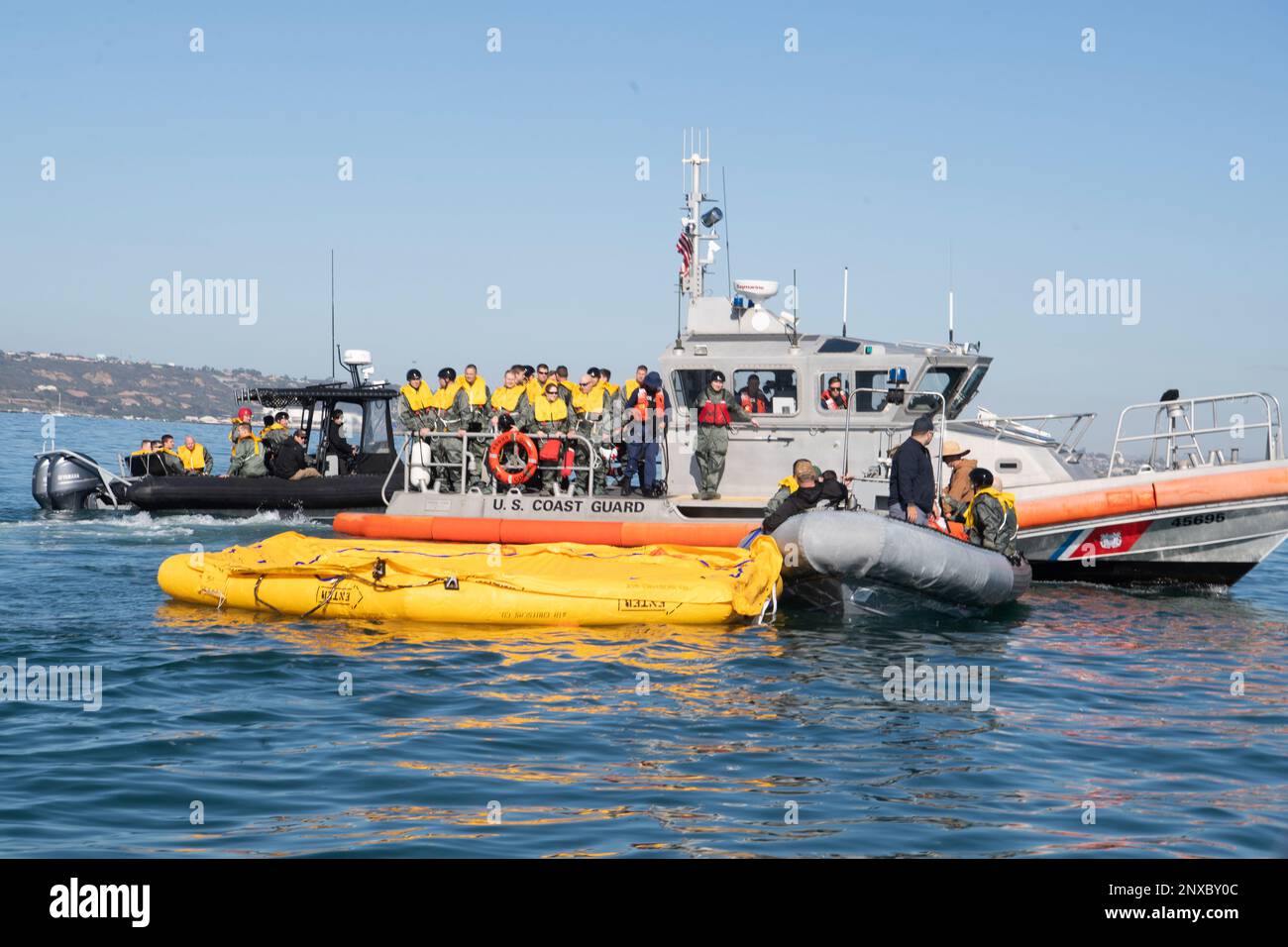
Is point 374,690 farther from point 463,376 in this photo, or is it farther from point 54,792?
point 463,376

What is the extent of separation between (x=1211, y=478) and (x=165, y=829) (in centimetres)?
1062

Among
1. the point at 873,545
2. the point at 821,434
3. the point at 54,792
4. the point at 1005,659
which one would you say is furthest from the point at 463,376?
the point at 54,792

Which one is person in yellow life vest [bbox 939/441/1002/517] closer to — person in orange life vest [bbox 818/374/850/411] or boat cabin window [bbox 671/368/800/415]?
person in orange life vest [bbox 818/374/850/411]

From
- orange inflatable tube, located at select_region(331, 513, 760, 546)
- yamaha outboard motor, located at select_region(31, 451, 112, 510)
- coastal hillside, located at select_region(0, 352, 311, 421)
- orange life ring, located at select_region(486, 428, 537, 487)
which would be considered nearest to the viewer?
orange inflatable tube, located at select_region(331, 513, 760, 546)

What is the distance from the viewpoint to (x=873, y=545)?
411 inches

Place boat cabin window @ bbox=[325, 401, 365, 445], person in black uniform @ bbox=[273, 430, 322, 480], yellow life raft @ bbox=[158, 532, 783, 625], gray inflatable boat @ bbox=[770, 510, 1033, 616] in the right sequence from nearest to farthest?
1. gray inflatable boat @ bbox=[770, 510, 1033, 616]
2. yellow life raft @ bbox=[158, 532, 783, 625]
3. person in black uniform @ bbox=[273, 430, 322, 480]
4. boat cabin window @ bbox=[325, 401, 365, 445]

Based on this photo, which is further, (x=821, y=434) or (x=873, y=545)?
(x=821, y=434)

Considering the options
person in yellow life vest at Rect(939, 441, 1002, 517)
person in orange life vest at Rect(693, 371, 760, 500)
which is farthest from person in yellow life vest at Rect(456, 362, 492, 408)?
person in yellow life vest at Rect(939, 441, 1002, 517)

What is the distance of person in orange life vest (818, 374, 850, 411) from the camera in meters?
14.2

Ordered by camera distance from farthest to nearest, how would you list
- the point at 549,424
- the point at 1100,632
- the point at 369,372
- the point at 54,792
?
the point at 369,372, the point at 549,424, the point at 1100,632, the point at 54,792

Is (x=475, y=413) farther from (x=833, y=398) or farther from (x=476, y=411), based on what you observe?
(x=833, y=398)

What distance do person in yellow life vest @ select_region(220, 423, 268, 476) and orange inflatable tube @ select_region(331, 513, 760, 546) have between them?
7113mm

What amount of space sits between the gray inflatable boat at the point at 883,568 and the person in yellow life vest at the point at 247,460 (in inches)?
460

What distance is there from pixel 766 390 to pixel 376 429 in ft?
34.8
